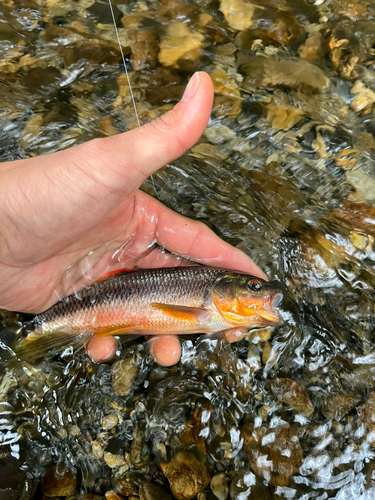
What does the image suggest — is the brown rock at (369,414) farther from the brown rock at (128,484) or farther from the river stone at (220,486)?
the brown rock at (128,484)

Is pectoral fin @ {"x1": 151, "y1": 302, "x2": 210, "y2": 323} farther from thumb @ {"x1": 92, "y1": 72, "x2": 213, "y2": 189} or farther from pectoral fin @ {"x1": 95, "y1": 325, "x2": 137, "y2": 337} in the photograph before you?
thumb @ {"x1": 92, "y1": 72, "x2": 213, "y2": 189}

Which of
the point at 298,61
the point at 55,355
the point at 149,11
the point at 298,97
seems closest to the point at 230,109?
the point at 298,97

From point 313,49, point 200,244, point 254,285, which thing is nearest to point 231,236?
Answer: point 200,244

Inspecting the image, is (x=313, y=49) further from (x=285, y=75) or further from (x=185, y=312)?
(x=185, y=312)

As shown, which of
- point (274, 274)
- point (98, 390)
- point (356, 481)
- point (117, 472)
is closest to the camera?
point (356, 481)

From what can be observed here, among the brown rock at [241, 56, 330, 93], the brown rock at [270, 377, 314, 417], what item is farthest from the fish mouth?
the brown rock at [241, 56, 330, 93]

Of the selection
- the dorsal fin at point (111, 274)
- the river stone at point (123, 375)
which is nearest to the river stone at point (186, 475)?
the river stone at point (123, 375)

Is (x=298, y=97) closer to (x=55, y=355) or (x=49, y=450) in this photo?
(x=55, y=355)
